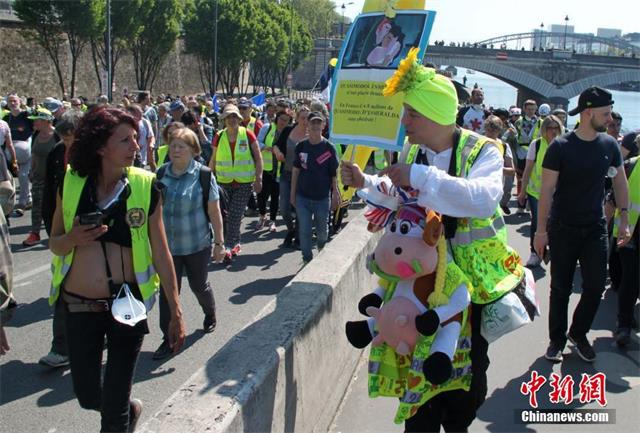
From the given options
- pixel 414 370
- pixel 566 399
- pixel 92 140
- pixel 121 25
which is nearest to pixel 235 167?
pixel 566 399

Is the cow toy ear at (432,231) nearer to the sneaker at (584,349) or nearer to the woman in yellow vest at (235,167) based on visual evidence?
the sneaker at (584,349)

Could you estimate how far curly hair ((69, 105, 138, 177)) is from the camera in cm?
356

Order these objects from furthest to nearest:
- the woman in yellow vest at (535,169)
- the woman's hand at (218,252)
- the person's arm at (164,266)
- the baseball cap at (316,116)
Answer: the woman in yellow vest at (535,169)
the baseball cap at (316,116)
the woman's hand at (218,252)
the person's arm at (164,266)

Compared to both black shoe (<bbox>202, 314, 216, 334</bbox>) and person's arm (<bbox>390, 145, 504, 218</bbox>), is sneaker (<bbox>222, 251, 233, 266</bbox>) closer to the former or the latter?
black shoe (<bbox>202, 314, 216, 334</bbox>)

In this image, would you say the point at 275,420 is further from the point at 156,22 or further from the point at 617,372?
the point at 156,22

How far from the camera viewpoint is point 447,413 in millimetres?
3324

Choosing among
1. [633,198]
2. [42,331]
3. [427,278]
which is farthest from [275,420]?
[633,198]

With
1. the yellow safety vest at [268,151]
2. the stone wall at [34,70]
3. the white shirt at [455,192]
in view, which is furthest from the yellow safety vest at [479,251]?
the stone wall at [34,70]

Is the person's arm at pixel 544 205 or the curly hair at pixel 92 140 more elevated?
the curly hair at pixel 92 140

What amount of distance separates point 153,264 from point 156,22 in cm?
4520

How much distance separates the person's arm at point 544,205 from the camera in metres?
5.29

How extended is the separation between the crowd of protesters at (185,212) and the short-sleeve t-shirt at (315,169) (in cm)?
1

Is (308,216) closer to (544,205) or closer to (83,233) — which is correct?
(544,205)

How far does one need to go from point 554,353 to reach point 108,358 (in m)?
3.59
